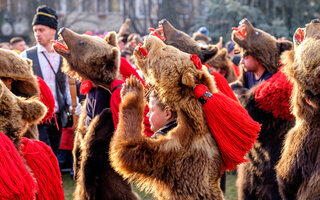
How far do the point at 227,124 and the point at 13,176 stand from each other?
130 centimetres

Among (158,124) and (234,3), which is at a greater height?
(158,124)

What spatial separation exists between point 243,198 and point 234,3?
46.0 ft

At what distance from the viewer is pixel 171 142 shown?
321 cm

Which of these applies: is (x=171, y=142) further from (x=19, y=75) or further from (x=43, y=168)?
(x=19, y=75)

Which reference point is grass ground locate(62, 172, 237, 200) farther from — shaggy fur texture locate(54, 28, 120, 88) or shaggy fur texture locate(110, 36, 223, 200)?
shaggy fur texture locate(110, 36, 223, 200)

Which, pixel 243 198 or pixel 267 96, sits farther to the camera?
pixel 243 198

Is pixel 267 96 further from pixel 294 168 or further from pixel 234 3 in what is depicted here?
pixel 234 3

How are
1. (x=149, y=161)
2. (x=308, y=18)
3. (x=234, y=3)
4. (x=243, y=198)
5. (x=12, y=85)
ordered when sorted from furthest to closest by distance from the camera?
(x=308, y=18)
(x=234, y=3)
(x=243, y=198)
(x=12, y=85)
(x=149, y=161)

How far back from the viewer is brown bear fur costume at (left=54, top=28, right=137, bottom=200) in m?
5.07

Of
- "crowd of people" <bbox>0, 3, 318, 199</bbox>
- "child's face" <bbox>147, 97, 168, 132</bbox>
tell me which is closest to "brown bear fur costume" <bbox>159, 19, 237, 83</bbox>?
"crowd of people" <bbox>0, 3, 318, 199</bbox>

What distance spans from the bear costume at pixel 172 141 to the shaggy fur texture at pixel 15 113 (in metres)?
0.59

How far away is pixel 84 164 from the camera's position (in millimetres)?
5094

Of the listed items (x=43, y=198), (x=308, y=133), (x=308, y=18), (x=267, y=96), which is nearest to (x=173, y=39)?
(x=267, y=96)

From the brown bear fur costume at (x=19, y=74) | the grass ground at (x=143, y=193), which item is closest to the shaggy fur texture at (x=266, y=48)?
the grass ground at (x=143, y=193)
